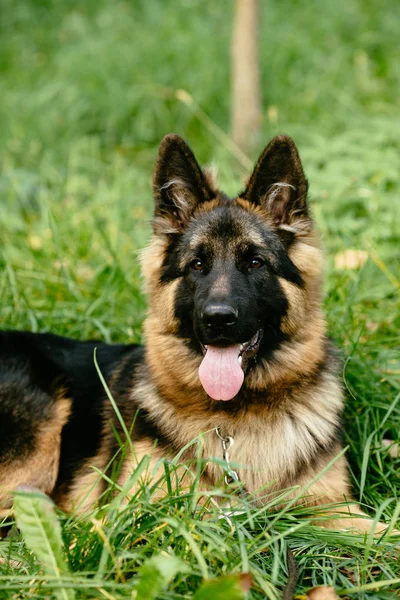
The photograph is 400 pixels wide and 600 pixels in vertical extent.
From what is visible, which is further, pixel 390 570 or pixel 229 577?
pixel 390 570

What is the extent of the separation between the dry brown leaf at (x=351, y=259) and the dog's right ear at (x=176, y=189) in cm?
198

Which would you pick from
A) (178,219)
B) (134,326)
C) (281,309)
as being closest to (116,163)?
(134,326)

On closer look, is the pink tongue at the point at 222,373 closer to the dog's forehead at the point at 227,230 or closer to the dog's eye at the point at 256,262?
the dog's eye at the point at 256,262

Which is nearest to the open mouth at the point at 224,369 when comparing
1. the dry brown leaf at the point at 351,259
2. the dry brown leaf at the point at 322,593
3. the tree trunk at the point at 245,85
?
the dry brown leaf at the point at 322,593

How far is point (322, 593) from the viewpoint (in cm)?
269

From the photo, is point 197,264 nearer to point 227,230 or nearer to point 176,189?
point 227,230

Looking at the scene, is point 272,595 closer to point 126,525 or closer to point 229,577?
point 229,577

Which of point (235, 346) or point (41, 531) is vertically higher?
point (235, 346)

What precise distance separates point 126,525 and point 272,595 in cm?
64

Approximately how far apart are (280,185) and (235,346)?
0.90 meters

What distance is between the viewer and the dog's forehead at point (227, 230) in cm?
354

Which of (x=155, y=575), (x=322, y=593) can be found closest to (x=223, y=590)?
(x=155, y=575)

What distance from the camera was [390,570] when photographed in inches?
111

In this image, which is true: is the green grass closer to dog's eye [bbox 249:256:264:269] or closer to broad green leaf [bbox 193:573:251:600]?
broad green leaf [bbox 193:573:251:600]
